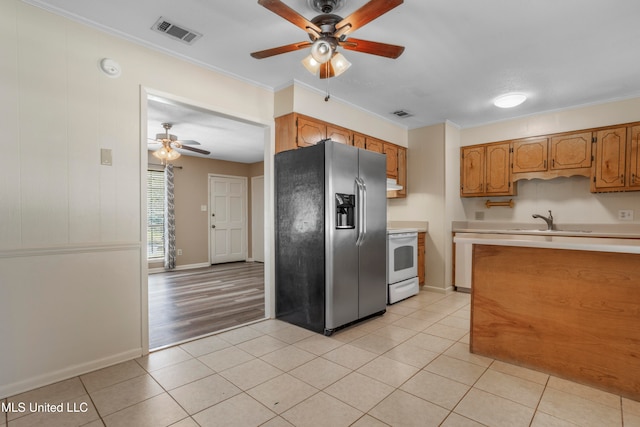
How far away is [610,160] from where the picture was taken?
12.3 ft

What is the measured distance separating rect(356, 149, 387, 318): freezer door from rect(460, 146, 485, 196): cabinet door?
206cm

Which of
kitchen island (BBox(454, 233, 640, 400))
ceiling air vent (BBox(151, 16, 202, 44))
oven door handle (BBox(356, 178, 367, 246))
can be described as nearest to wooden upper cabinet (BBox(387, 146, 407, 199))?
oven door handle (BBox(356, 178, 367, 246))

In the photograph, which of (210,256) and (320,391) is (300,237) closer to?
(320,391)

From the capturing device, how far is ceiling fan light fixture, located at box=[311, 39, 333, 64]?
202cm

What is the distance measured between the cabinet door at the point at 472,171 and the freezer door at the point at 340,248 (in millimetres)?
2548

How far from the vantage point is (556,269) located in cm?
216

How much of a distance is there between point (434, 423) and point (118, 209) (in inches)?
102

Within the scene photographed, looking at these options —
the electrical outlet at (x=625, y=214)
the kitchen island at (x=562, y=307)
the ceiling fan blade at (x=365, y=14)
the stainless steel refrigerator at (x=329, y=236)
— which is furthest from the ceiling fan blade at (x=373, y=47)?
the electrical outlet at (x=625, y=214)

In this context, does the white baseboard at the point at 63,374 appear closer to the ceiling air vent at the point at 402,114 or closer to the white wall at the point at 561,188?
the ceiling air vent at the point at 402,114

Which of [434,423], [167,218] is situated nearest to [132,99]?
[434,423]

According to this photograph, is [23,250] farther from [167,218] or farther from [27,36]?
[167,218]

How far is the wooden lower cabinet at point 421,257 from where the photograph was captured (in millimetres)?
4660

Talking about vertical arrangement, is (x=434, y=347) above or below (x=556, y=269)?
below

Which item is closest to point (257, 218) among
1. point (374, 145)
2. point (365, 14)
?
point (374, 145)
